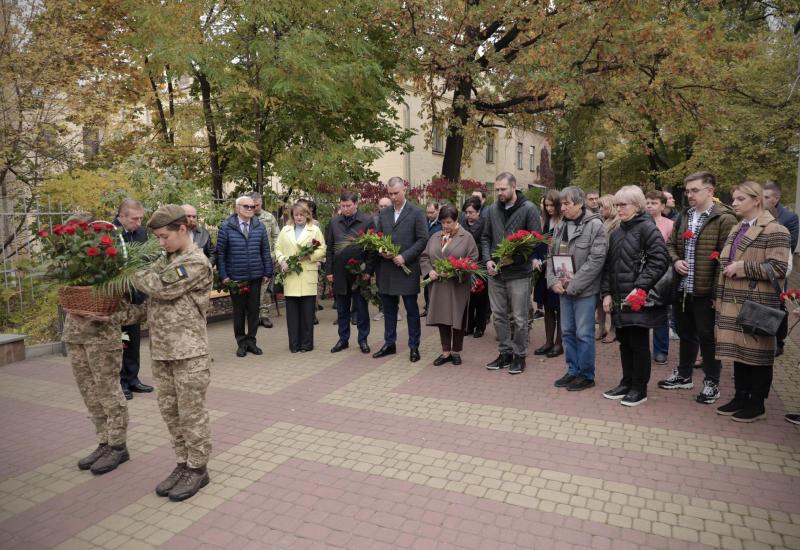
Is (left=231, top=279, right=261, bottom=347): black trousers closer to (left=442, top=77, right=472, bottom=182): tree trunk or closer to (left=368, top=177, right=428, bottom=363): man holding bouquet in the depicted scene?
(left=368, top=177, right=428, bottom=363): man holding bouquet

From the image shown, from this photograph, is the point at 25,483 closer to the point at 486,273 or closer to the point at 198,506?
the point at 198,506

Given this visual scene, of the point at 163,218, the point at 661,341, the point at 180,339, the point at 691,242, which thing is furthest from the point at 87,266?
the point at 661,341

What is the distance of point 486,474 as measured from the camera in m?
4.23

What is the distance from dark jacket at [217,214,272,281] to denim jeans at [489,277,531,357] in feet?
10.7

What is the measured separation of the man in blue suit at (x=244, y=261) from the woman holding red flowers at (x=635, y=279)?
182 inches

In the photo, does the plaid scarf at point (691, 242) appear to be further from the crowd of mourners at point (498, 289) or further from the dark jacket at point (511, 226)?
the dark jacket at point (511, 226)

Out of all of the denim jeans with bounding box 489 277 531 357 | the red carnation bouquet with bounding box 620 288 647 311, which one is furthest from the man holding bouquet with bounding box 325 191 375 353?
the red carnation bouquet with bounding box 620 288 647 311

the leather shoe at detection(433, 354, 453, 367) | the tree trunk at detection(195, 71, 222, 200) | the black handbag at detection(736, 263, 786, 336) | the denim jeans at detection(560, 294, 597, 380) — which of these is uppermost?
the tree trunk at detection(195, 71, 222, 200)

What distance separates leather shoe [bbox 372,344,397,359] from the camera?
774cm

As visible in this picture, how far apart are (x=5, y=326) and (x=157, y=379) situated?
607 centimetres

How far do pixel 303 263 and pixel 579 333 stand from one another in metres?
3.86

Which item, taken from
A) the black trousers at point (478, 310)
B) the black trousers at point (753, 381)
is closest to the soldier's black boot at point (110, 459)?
the black trousers at point (753, 381)

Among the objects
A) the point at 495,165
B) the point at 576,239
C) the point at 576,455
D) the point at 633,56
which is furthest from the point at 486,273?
the point at 495,165

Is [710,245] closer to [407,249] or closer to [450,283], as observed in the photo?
[450,283]
